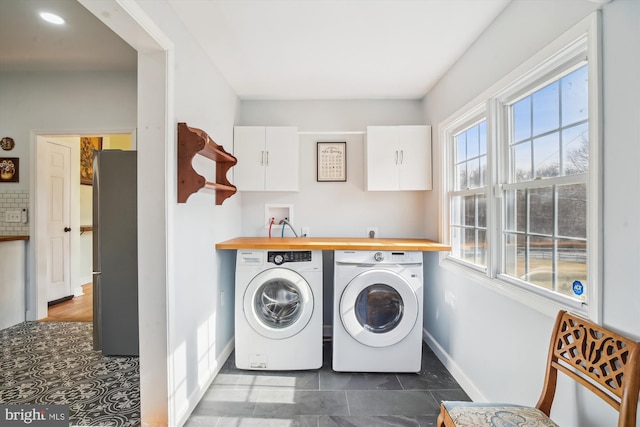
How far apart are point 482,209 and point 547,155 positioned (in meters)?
0.65

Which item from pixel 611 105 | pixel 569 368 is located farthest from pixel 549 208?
pixel 569 368

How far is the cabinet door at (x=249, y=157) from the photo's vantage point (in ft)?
8.95

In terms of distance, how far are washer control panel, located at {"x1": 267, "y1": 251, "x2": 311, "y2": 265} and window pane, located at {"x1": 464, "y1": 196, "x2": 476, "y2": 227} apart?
1.25 metres

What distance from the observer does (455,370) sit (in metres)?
2.13

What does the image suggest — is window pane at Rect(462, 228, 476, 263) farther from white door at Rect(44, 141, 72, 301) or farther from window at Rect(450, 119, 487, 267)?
white door at Rect(44, 141, 72, 301)

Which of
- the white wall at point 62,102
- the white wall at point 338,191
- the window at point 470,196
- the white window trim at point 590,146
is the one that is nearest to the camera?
the white window trim at point 590,146

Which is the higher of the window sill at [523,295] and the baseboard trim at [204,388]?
the window sill at [523,295]

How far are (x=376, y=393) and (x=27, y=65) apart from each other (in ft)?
13.9

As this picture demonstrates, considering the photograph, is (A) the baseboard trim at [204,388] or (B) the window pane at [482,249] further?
(B) the window pane at [482,249]

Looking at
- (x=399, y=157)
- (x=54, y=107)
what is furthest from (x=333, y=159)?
(x=54, y=107)

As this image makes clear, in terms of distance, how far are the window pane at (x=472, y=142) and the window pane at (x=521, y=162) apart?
41 centimetres

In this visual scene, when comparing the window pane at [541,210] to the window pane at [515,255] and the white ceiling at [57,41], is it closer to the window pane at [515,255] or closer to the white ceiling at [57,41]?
the window pane at [515,255]

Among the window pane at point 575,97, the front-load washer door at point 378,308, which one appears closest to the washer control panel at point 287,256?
the front-load washer door at point 378,308

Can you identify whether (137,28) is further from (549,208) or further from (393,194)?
(393,194)
